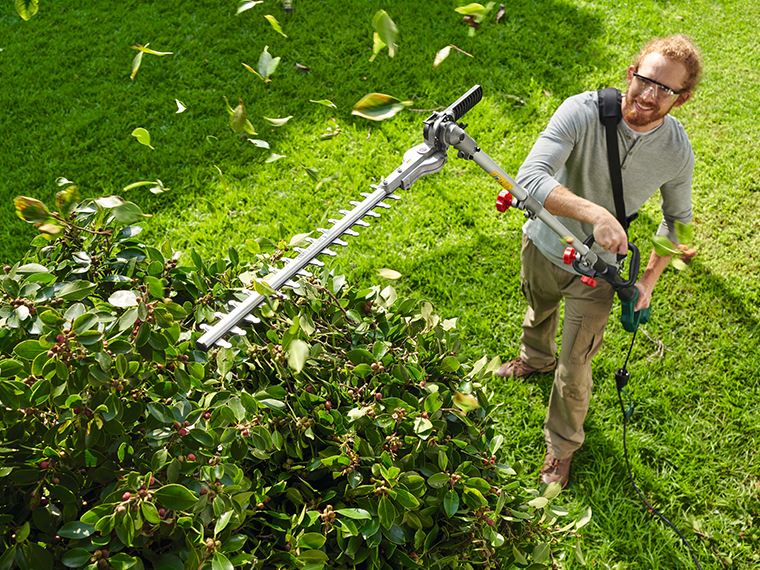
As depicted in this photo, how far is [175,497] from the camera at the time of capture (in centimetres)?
112

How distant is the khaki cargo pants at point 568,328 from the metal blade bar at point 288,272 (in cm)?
155

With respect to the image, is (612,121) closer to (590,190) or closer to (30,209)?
(590,190)

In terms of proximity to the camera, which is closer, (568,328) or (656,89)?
(656,89)

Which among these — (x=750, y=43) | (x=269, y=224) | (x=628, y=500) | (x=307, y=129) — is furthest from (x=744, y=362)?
(x=750, y=43)

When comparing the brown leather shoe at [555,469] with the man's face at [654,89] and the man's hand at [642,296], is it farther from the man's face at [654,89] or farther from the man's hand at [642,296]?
the man's face at [654,89]

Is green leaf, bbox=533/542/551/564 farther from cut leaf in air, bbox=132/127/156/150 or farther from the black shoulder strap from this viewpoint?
the black shoulder strap

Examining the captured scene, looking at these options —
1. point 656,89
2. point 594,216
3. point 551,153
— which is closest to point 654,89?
point 656,89

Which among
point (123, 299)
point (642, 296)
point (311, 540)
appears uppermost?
point (123, 299)

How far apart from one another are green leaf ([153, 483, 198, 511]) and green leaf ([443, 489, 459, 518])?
68cm

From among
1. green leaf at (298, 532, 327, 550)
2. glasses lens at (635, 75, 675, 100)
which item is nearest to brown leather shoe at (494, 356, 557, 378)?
glasses lens at (635, 75, 675, 100)

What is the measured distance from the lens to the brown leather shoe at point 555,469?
3.06m

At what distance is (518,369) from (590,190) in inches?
Result: 54.1

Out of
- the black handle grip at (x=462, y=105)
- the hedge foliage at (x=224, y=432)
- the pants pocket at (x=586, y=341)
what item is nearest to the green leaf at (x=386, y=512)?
the hedge foliage at (x=224, y=432)

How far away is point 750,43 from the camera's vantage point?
612 cm
